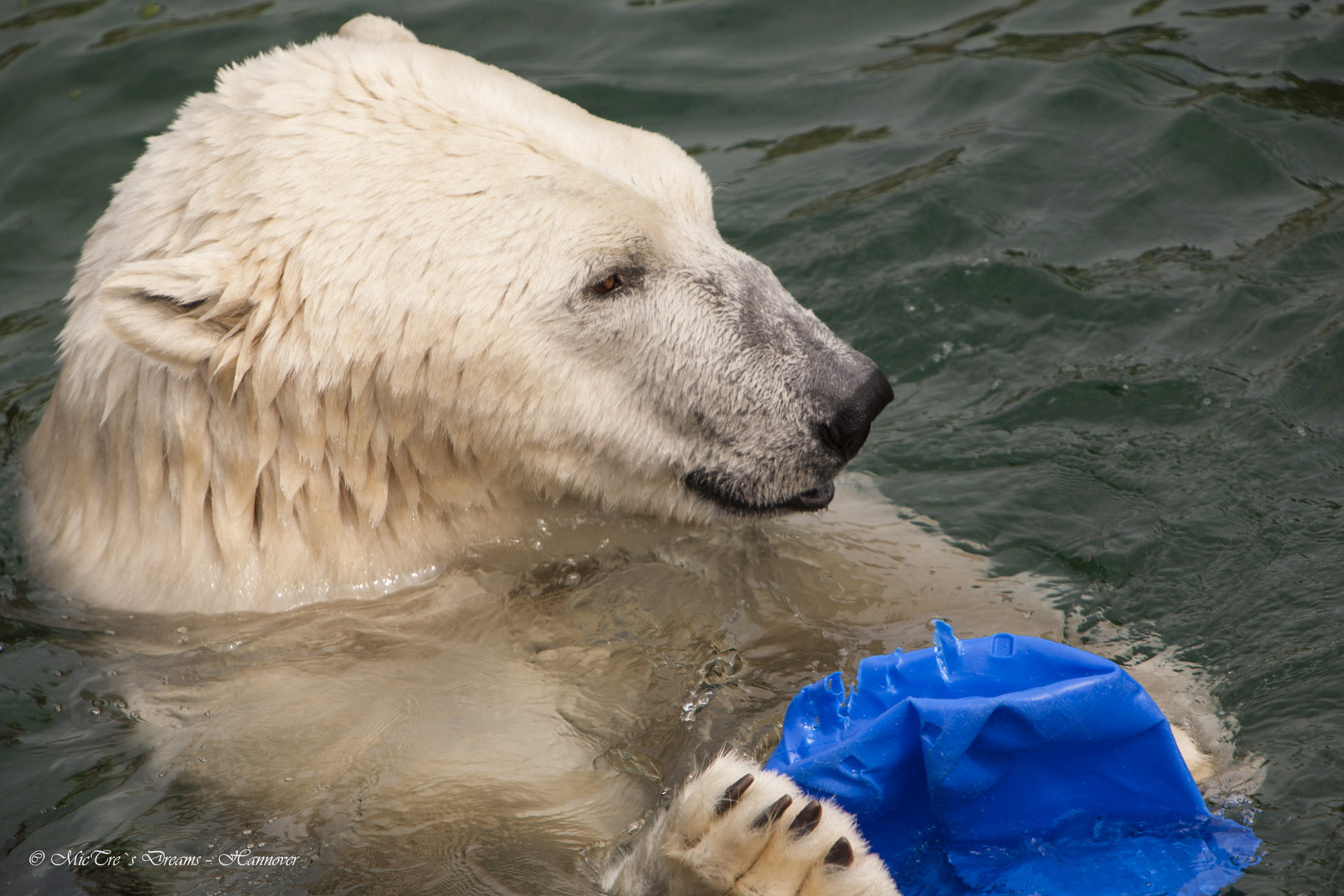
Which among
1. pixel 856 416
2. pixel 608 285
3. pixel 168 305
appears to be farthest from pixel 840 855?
pixel 168 305

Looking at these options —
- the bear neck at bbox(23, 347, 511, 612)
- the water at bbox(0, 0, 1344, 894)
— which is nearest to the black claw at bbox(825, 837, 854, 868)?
the water at bbox(0, 0, 1344, 894)

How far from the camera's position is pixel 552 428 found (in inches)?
115

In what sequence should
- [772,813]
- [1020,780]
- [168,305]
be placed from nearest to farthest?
[772,813]
[1020,780]
[168,305]

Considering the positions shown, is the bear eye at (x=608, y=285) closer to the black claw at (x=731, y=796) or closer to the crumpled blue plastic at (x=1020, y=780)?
the crumpled blue plastic at (x=1020, y=780)

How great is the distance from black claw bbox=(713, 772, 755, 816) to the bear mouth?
3.75 feet

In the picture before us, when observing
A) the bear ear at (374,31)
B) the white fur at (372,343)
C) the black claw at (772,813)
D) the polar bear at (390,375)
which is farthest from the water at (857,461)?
the bear ear at (374,31)

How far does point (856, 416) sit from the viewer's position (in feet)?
9.65

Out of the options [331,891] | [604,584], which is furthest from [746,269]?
[331,891]

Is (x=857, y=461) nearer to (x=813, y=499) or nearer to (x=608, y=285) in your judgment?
(x=813, y=499)

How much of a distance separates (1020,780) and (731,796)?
1.68 ft

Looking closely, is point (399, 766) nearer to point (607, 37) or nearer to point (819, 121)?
point (819, 121)

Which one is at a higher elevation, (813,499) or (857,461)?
(813,499)

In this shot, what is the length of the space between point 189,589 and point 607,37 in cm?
446

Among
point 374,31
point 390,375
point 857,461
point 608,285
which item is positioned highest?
point 374,31
